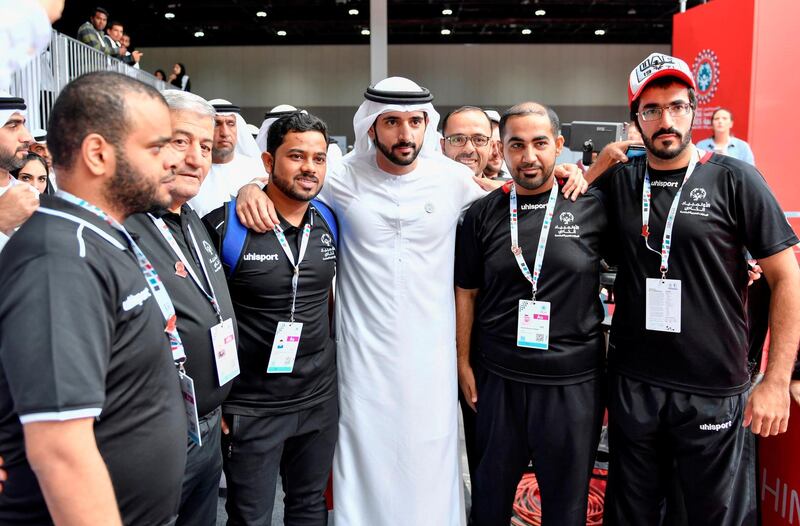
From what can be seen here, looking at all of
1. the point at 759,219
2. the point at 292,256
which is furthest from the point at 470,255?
the point at 759,219

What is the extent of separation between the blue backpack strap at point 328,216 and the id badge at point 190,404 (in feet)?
2.74

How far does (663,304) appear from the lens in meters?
1.90

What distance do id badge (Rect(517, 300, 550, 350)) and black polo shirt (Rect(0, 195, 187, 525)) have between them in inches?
44.5

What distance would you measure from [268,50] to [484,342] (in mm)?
18373

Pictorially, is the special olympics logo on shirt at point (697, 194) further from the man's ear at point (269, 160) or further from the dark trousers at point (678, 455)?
the man's ear at point (269, 160)

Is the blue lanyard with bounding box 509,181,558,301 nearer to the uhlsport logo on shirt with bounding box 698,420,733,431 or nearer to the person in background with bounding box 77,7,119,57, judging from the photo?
the uhlsport logo on shirt with bounding box 698,420,733,431

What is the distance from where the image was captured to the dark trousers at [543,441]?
79.7 inches

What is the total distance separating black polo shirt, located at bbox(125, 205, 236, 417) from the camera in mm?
1605

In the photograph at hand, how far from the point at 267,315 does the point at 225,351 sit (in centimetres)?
25

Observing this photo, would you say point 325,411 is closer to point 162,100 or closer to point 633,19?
point 162,100

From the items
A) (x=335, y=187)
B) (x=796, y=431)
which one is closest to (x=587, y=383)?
(x=796, y=431)

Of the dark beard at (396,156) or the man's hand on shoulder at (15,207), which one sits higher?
the dark beard at (396,156)

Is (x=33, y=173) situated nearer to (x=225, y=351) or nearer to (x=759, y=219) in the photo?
(x=225, y=351)

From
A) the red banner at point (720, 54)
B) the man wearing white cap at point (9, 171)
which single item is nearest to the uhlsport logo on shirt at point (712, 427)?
the man wearing white cap at point (9, 171)
